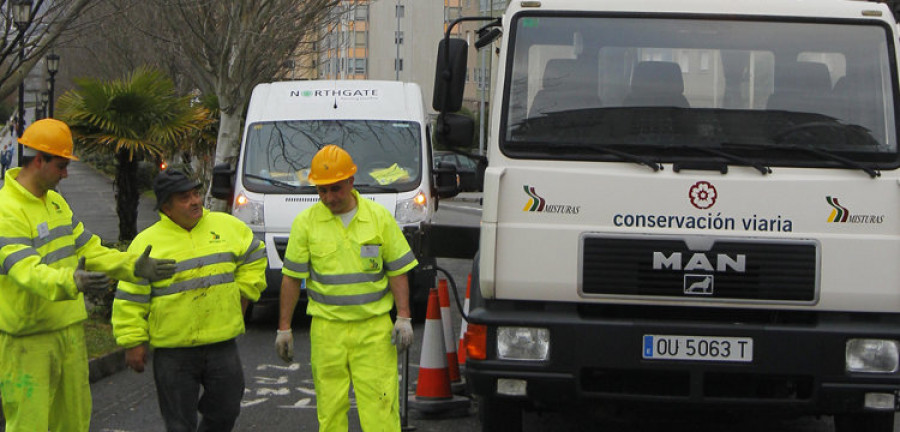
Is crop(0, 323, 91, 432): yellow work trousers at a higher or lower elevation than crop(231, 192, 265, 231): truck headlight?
lower

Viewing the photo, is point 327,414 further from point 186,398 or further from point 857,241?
point 857,241

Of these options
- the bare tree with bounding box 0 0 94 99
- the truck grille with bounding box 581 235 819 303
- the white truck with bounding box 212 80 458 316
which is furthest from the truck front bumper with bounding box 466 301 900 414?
the bare tree with bounding box 0 0 94 99

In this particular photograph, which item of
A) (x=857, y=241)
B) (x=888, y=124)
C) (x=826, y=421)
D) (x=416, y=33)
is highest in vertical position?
(x=416, y=33)

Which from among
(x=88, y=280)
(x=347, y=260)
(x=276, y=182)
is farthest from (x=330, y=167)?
(x=276, y=182)

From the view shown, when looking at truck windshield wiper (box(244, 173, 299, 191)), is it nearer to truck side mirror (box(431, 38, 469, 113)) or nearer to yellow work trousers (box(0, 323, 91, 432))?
truck side mirror (box(431, 38, 469, 113))

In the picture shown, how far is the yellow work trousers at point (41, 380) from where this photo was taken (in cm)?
560

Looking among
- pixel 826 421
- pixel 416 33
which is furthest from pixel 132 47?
pixel 416 33

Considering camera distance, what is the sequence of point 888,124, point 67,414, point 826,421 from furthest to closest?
1. point 826,421
2. point 888,124
3. point 67,414

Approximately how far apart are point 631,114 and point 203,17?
16.8 meters

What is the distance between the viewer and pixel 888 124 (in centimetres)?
635

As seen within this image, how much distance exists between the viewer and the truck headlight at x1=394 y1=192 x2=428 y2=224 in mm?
11914

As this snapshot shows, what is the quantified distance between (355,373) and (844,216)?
2.53m

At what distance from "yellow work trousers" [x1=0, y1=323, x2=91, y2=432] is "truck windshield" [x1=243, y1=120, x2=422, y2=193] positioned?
6313mm

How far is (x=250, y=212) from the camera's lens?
11945mm
